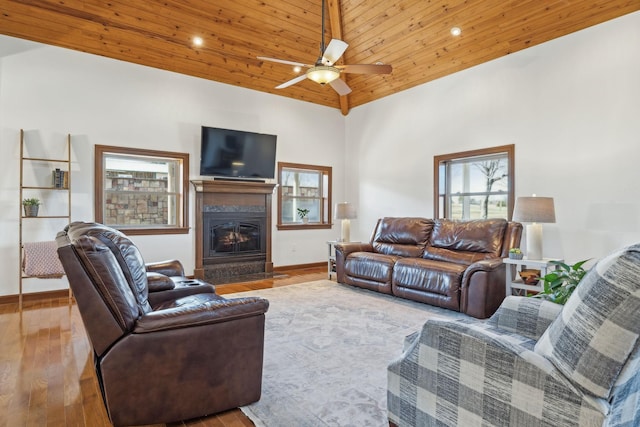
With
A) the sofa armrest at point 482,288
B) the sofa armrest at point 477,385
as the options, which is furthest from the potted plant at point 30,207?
the sofa armrest at point 482,288

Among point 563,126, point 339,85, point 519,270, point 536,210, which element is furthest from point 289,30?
point 519,270

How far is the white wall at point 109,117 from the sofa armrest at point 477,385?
4895mm

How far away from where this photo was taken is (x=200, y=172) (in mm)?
5926

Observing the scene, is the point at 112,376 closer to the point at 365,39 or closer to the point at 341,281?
the point at 341,281

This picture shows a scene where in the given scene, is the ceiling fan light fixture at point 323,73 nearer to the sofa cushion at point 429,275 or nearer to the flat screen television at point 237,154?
the sofa cushion at point 429,275

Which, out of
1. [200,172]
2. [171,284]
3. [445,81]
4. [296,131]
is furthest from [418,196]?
[171,284]

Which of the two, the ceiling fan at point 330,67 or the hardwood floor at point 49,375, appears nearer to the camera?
the hardwood floor at point 49,375

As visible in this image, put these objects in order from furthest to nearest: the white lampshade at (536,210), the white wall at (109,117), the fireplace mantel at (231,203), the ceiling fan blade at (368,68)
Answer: the fireplace mantel at (231,203)
the white wall at (109,117)
the white lampshade at (536,210)
the ceiling fan blade at (368,68)

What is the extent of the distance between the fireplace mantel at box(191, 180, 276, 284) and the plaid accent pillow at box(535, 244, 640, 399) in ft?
17.7

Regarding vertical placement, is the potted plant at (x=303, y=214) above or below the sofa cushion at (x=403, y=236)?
above

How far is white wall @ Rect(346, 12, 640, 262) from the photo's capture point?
4090mm

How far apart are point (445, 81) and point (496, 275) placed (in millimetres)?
3426

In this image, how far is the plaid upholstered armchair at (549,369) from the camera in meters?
1.05

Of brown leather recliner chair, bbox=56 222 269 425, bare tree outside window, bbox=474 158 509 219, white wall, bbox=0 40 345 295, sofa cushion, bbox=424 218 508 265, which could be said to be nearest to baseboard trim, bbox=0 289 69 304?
white wall, bbox=0 40 345 295
